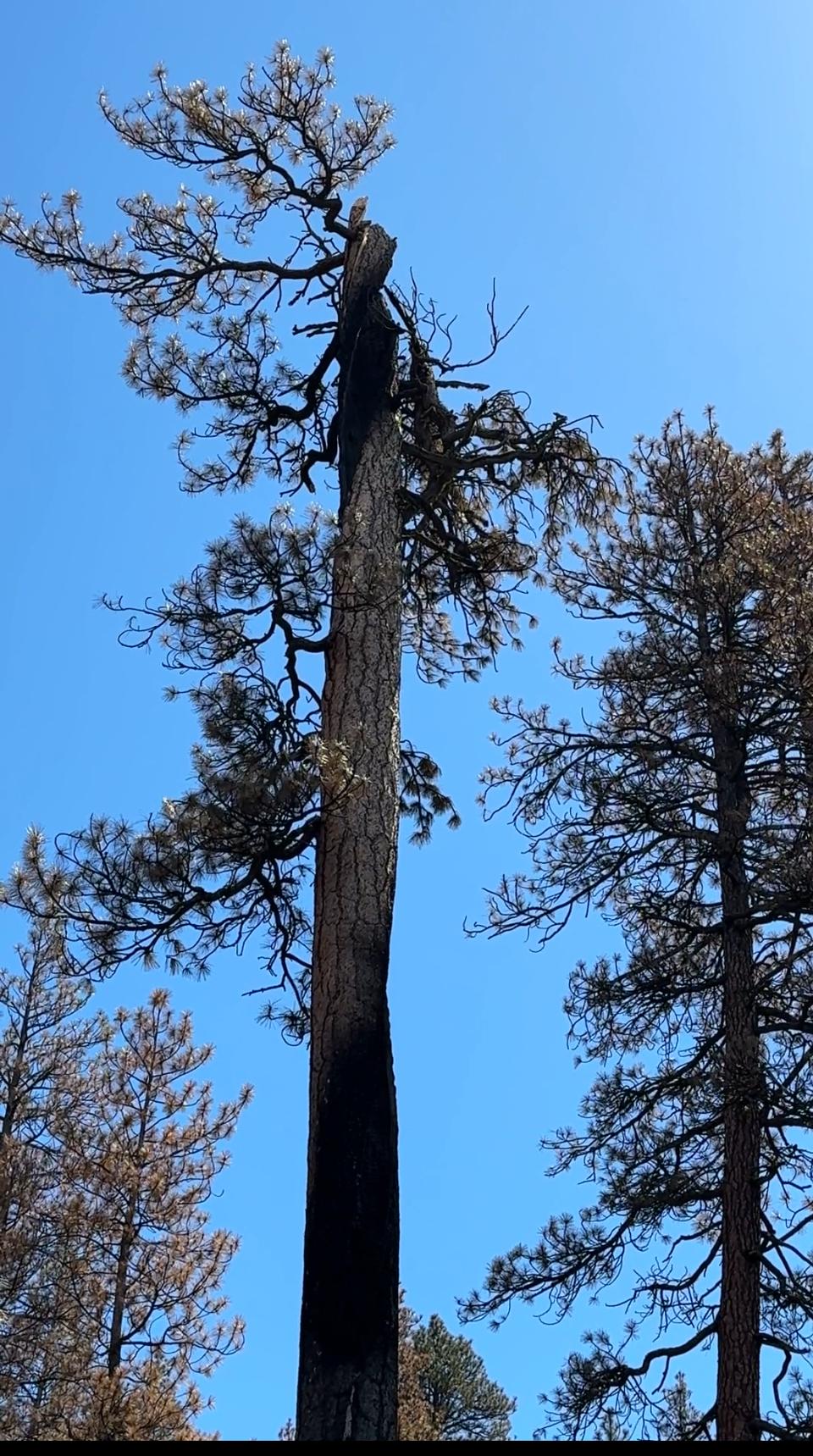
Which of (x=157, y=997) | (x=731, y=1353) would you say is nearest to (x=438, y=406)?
(x=731, y=1353)

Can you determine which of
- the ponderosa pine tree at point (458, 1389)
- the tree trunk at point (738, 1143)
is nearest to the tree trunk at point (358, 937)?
the tree trunk at point (738, 1143)

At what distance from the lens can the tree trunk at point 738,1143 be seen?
26.5 feet

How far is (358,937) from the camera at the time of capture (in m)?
6.12

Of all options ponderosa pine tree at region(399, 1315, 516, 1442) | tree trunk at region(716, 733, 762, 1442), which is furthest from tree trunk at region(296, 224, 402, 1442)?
ponderosa pine tree at region(399, 1315, 516, 1442)

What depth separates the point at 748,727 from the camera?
959 centimetres

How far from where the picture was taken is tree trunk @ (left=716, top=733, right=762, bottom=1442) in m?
8.07

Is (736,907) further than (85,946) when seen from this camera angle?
Yes

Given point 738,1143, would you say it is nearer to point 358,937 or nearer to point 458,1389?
point 358,937

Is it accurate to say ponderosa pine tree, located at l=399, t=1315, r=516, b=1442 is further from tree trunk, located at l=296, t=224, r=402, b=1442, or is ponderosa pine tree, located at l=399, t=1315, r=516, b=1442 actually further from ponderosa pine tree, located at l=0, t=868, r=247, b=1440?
tree trunk, located at l=296, t=224, r=402, b=1442

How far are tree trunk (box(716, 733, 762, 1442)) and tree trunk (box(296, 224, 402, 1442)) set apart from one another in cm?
309

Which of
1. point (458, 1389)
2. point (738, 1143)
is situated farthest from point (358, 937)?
point (458, 1389)

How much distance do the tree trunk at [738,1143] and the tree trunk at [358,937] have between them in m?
3.09

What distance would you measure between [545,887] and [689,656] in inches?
76.5

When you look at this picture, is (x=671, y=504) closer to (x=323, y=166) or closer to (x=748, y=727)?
(x=748, y=727)
